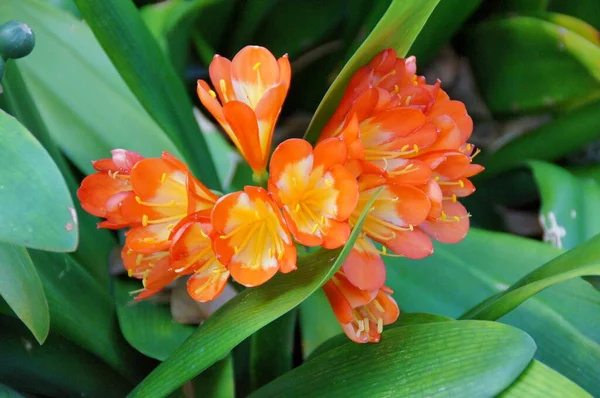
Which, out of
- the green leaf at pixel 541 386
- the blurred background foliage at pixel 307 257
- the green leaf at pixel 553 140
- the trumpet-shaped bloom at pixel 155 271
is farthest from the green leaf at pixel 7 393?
the green leaf at pixel 553 140

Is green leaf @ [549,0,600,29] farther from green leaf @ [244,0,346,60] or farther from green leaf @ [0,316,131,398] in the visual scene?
green leaf @ [0,316,131,398]

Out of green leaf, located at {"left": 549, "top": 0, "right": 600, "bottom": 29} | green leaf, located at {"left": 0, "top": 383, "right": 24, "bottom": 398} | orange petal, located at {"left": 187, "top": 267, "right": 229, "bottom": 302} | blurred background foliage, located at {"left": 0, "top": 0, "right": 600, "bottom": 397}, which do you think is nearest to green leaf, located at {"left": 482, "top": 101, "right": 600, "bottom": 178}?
blurred background foliage, located at {"left": 0, "top": 0, "right": 600, "bottom": 397}

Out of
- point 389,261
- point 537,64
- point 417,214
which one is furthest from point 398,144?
point 537,64

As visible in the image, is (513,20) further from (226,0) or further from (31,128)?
(31,128)

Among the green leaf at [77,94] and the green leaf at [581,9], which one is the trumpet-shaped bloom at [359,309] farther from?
the green leaf at [581,9]

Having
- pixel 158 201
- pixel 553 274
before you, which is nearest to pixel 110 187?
pixel 158 201
